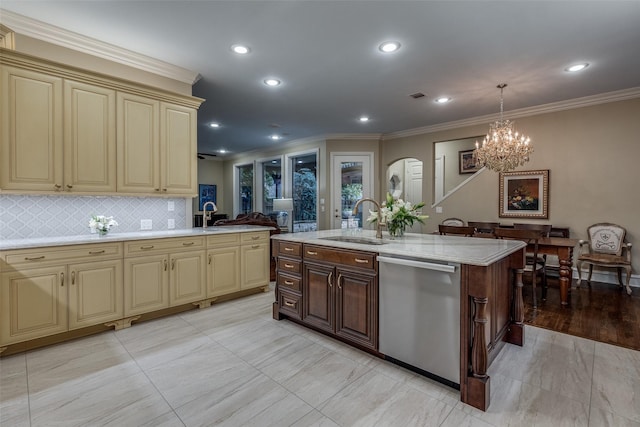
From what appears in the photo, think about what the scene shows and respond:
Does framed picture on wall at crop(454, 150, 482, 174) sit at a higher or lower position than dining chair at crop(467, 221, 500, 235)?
higher

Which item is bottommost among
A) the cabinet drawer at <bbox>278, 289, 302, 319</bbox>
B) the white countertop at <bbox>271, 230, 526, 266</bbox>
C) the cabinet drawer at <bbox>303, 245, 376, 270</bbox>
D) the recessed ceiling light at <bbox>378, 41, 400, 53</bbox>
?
the cabinet drawer at <bbox>278, 289, 302, 319</bbox>

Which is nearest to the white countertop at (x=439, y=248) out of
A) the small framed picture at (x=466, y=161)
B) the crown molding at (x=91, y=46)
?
the crown molding at (x=91, y=46)

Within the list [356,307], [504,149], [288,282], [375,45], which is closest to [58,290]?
[288,282]

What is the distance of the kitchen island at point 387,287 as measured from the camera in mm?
1863

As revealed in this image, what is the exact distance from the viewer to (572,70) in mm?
3658

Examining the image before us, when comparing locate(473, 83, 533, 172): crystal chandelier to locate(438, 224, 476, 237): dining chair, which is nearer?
locate(438, 224, 476, 237): dining chair

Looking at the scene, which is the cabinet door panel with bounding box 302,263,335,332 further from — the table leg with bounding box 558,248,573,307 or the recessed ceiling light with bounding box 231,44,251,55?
the table leg with bounding box 558,248,573,307

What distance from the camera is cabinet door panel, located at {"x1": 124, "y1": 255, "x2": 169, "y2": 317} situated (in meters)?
2.98

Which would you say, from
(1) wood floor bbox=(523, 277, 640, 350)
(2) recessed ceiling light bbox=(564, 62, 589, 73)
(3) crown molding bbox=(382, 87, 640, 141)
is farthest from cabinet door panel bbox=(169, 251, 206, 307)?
(3) crown molding bbox=(382, 87, 640, 141)

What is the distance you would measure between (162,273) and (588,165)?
6.08 m

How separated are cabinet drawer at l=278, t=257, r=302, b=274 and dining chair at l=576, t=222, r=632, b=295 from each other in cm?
401

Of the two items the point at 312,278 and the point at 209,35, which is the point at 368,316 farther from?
the point at 209,35

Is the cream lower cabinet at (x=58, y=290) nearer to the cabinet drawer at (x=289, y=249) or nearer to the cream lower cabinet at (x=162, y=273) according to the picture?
the cream lower cabinet at (x=162, y=273)

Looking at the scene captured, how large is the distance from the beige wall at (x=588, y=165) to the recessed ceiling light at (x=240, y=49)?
4519 mm
